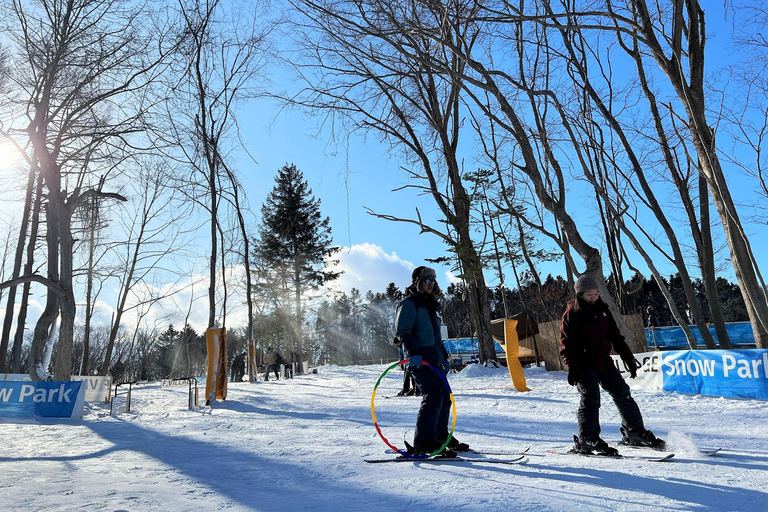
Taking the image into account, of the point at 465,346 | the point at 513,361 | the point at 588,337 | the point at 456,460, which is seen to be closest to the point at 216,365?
the point at 513,361

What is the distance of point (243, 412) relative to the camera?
10.2 m

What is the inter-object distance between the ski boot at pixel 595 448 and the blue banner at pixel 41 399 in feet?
32.1

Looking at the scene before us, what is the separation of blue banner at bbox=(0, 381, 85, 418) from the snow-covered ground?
86 centimetres

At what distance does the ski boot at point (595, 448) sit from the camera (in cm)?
452

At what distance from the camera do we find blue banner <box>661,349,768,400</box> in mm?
8445

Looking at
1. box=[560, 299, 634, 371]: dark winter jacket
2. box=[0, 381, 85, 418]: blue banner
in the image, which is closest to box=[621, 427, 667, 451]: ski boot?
box=[560, 299, 634, 371]: dark winter jacket

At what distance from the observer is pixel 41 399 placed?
10.4 meters

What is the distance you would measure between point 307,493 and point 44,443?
5199mm

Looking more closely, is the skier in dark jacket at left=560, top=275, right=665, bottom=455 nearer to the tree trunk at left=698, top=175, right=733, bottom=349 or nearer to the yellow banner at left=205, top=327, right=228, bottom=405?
the yellow banner at left=205, top=327, right=228, bottom=405

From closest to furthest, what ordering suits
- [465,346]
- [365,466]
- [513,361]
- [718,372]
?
[365,466]
[718,372]
[513,361]
[465,346]

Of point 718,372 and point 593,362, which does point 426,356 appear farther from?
point 718,372

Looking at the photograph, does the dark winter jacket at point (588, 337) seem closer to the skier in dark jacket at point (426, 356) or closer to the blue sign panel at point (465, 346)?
the skier in dark jacket at point (426, 356)

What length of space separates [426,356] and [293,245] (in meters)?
37.5

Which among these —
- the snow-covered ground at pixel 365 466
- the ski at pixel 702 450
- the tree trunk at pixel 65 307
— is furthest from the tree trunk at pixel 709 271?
the tree trunk at pixel 65 307
